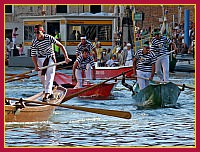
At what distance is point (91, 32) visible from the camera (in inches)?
1102

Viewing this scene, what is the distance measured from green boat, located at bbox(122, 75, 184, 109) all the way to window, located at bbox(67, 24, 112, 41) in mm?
14968

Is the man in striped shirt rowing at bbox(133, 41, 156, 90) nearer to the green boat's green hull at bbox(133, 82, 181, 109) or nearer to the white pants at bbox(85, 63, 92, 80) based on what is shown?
the green boat's green hull at bbox(133, 82, 181, 109)

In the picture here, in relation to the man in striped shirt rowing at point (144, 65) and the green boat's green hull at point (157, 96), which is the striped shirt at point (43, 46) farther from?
the man in striped shirt rowing at point (144, 65)

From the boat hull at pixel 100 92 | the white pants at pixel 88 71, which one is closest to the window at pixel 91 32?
the boat hull at pixel 100 92

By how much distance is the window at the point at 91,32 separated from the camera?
28.0 metres

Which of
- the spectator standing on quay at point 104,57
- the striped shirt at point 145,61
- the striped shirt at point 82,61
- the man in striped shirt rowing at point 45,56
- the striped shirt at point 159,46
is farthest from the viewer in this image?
the spectator standing on quay at point 104,57

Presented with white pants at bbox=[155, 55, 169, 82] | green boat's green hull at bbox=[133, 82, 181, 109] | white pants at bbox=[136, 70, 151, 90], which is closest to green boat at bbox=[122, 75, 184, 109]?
green boat's green hull at bbox=[133, 82, 181, 109]

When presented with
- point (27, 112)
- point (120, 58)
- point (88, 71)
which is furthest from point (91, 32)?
point (27, 112)

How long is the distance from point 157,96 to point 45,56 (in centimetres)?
236

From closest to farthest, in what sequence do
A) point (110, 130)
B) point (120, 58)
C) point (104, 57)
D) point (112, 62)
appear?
point (110, 130) < point (112, 62) < point (120, 58) < point (104, 57)

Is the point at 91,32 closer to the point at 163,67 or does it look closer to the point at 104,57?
the point at 104,57

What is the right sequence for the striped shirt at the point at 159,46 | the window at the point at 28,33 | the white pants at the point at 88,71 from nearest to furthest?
1. the striped shirt at the point at 159,46
2. the white pants at the point at 88,71
3. the window at the point at 28,33

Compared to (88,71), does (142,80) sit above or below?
below

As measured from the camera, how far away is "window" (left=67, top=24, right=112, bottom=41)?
28.0 metres
